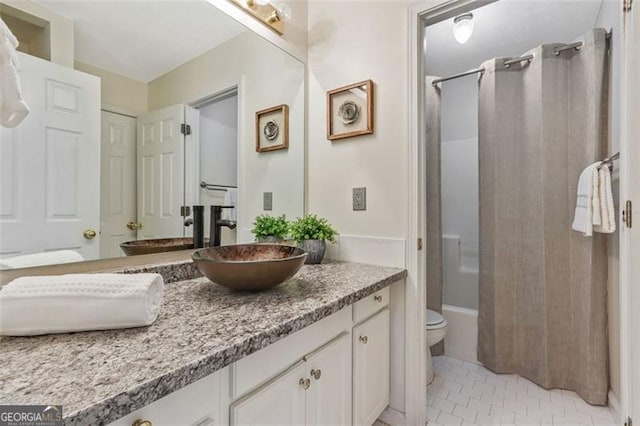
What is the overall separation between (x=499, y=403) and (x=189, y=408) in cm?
183

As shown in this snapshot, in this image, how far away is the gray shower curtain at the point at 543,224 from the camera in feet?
5.65

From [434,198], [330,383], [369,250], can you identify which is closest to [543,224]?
[434,198]

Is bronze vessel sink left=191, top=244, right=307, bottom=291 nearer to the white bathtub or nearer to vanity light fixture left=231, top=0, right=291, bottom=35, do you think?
vanity light fixture left=231, top=0, right=291, bottom=35

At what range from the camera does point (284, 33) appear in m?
1.69

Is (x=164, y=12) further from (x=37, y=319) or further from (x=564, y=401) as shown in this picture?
(x=564, y=401)

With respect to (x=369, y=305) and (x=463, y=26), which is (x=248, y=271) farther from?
(x=463, y=26)

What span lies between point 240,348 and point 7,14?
3.62 ft

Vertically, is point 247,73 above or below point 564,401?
above

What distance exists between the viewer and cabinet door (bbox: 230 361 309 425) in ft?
2.45

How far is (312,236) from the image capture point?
5.10 ft

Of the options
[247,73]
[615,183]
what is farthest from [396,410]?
[247,73]

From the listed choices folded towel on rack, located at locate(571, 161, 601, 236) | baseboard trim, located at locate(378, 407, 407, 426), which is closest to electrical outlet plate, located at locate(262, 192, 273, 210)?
baseboard trim, located at locate(378, 407, 407, 426)

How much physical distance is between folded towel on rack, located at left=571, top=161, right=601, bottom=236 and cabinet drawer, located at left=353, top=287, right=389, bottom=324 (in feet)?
3.82

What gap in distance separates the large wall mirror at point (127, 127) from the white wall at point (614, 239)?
5.99ft
